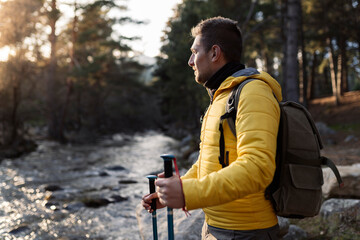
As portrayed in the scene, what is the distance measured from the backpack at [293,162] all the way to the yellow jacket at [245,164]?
0.07 meters

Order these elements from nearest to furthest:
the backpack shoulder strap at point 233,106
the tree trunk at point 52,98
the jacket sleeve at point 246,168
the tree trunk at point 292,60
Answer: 1. the jacket sleeve at point 246,168
2. the backpack shoulder strap at point 233,106
3. the tree trunk at point 292,60
4. the tree trunk at point 52,98

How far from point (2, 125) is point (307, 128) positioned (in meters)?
17.4

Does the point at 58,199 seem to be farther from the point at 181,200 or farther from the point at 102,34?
the point at 102,34

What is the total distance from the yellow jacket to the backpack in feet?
0.22

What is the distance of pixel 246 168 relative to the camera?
1.49m

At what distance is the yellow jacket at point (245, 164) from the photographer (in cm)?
150

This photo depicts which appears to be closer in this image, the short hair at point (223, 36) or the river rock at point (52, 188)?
the short hair at point (223, 36)

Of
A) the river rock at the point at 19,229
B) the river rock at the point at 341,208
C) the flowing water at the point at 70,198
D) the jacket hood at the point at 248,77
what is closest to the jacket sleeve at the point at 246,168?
the jacket hood at the point at 248,77

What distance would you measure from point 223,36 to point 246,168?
84 centimetres

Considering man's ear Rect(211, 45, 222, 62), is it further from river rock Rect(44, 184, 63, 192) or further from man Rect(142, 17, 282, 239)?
river rock Rect(44, 184, 63, 192)

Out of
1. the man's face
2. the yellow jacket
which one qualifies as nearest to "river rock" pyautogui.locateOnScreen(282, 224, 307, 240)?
the yellow jacket

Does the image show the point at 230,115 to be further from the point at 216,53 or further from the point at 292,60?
the point at 292,60

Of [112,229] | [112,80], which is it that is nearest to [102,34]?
[112,80]

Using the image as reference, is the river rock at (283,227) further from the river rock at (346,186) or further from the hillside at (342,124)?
the hillside at (342,124)
